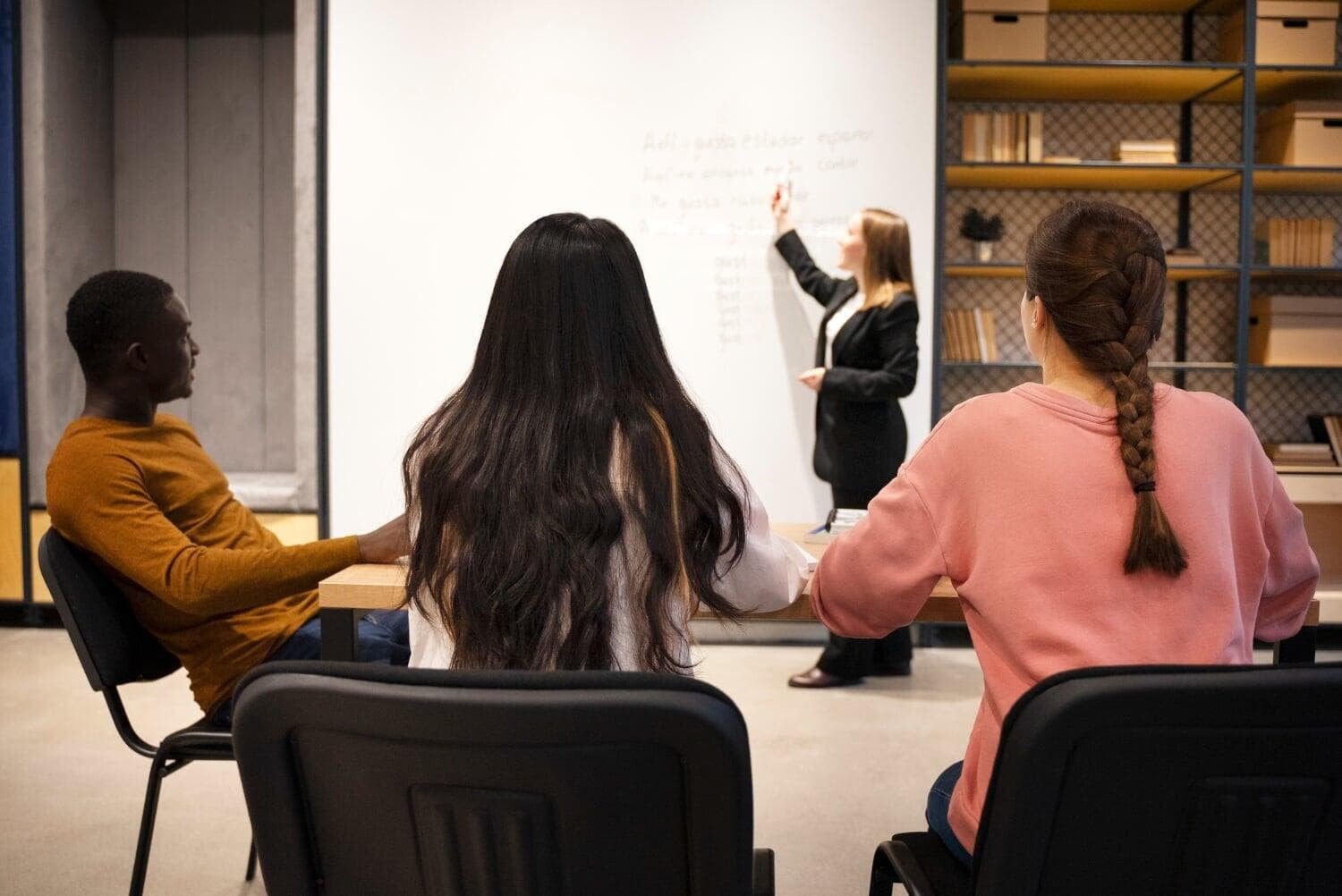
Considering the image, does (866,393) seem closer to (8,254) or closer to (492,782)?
(492,782)

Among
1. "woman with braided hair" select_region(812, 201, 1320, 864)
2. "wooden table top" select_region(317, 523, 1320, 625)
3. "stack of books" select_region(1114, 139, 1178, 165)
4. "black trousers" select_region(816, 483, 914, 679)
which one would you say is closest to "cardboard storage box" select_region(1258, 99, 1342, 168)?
"stack of books" select_region(1114, 139, 1178, 165)

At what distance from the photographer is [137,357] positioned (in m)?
1.86

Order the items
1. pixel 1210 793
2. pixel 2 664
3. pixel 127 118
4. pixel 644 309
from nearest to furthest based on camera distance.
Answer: pixel 1210 793
pixel 644 309
pixel 2 664
pixel 127 118

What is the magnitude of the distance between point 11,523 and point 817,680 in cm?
321

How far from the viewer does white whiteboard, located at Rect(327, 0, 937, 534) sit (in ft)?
13.1

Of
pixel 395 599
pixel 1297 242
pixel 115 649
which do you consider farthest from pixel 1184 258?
pixel 115 649

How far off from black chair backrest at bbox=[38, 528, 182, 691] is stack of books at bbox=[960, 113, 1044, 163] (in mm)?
3442

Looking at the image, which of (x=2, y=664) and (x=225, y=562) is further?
(x=2, y=664)

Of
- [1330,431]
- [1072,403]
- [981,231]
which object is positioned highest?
[981,231]

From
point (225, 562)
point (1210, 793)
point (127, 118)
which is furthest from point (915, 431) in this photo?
point (127, 118)

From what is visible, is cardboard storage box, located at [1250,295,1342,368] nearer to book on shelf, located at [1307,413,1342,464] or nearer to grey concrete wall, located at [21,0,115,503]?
book on shelf, located at [1307,413,1342,464]

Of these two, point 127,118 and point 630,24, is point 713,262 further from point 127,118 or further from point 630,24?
point 127,118

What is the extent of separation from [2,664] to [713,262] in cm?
290

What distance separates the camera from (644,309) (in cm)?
119
